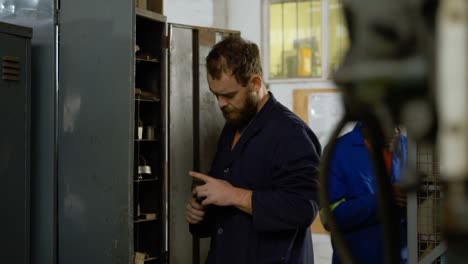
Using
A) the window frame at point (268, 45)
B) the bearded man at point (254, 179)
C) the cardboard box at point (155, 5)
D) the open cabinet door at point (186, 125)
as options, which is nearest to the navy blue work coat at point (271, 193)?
the bearded man at point (254, 179)

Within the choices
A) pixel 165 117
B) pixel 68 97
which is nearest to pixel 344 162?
pixel 165 117

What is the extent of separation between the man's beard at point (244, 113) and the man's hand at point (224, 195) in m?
0.25

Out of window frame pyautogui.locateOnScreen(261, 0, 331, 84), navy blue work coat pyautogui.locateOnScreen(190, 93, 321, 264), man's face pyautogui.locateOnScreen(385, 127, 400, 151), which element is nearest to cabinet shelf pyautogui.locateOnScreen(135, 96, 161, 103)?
navy blue work coat pyautogui.locateOnScreen(190, 93, 321, 264)

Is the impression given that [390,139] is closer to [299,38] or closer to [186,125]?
[186,125]

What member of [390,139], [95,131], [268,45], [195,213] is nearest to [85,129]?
[95,131]

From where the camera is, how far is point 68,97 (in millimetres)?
2336

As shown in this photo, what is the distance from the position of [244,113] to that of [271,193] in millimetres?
339

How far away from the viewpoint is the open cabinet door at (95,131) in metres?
2.26

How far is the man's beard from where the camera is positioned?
6.91 ft

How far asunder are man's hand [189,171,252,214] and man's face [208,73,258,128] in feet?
0.86

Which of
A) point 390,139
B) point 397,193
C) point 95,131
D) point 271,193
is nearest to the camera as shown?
point 390,139

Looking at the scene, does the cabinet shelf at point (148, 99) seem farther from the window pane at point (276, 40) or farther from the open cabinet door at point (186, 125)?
the window pane at point (276, 40)

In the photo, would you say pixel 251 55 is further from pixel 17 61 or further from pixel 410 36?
pixel 410 36

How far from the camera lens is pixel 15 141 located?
7.29 feet
